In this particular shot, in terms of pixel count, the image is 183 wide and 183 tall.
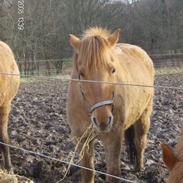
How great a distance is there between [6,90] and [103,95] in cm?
212

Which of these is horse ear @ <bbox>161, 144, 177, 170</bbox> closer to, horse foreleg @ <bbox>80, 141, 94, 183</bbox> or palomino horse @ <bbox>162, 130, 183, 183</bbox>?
palomino horse @ <bbox>162, 130, 183, 183</bbox>

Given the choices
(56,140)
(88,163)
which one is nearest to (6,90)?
(56,140)

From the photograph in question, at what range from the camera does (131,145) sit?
525 cm

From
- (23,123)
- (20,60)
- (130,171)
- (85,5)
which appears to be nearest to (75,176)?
(130,171)

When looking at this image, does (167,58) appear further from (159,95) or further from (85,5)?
(159,95)

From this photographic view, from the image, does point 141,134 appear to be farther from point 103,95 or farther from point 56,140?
point 103,95

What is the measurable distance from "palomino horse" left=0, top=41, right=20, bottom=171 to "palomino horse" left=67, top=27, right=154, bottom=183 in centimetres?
130

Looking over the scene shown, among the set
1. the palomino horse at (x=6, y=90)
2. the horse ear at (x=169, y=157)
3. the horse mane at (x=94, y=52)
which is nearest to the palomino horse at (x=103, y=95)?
the horse mane at (x=94, y=52)

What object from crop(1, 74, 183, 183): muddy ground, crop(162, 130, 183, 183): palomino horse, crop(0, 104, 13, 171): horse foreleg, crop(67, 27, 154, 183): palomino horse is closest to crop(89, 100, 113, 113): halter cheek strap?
crop(67, 27, 154, 183): palomino horse

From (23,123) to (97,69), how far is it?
4.00 meters

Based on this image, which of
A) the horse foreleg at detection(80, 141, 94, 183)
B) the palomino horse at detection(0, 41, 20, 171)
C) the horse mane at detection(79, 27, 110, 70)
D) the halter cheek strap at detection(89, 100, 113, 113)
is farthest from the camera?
the palomino horse at detection(0, 41, 20, 171)

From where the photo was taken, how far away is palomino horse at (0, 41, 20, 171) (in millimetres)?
5105

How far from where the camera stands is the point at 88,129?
3912 mm

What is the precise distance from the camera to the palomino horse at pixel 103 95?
349 cm
